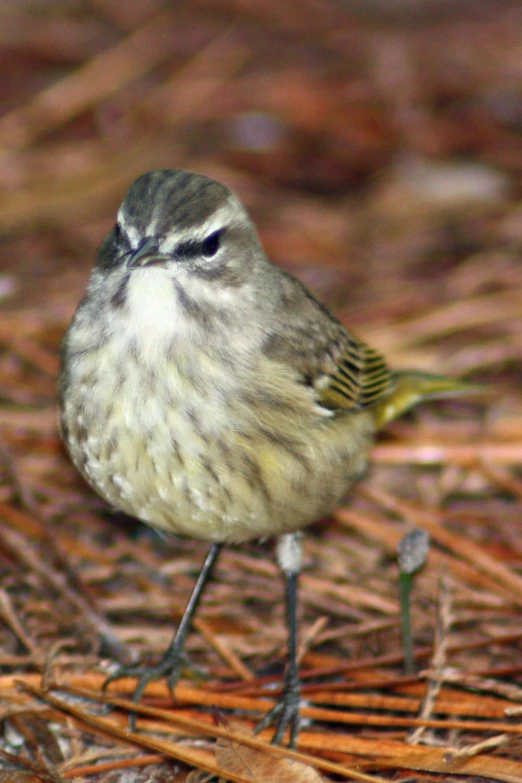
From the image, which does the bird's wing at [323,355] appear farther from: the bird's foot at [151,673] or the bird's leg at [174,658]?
the bird's foot at [151,673]

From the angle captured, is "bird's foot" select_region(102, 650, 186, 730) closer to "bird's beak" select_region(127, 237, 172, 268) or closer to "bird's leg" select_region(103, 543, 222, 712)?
"bird's leg" select_region(103, 543, 222, 712)

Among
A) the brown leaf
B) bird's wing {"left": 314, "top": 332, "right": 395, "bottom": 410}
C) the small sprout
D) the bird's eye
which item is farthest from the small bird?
the small sprout

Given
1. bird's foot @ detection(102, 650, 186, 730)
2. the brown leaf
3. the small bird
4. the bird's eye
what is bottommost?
the brown leaf

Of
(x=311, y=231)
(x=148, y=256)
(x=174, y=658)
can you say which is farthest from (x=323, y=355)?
(x=311, y=231)

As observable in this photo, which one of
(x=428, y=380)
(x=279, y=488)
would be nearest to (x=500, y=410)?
(x=428, y=380)

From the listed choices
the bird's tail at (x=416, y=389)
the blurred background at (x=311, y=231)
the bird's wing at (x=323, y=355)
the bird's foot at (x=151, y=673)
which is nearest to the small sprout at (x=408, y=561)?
the blurred background at (x=311, y=231)

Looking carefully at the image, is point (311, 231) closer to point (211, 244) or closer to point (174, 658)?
point (211, 244)
